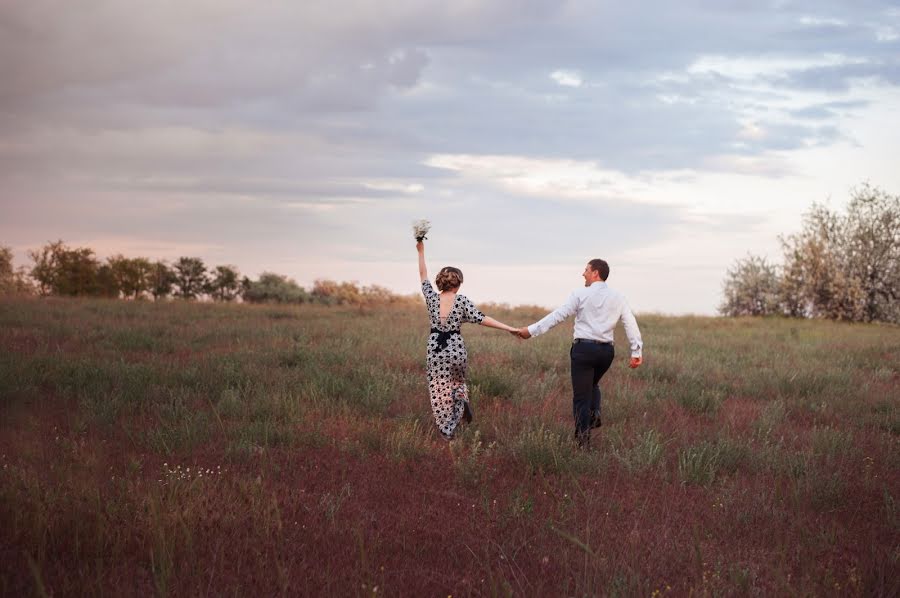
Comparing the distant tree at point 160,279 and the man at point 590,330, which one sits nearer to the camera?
the man at point 590,330

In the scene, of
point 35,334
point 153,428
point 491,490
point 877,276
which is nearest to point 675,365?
point 491,490

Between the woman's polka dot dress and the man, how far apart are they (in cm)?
74

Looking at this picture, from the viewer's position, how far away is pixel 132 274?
116 ft

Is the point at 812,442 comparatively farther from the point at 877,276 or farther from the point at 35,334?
the point at 877,276

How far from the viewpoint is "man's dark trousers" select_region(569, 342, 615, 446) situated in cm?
781

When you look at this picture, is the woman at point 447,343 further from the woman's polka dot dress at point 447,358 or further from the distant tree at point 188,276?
the distant tree at point 188,276

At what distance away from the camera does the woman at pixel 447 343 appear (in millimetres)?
7836

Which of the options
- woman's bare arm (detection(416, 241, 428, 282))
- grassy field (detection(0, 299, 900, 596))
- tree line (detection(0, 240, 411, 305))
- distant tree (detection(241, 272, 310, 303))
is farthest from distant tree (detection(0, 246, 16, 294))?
woman's bare arm (detection(416, 241, 428, 282))

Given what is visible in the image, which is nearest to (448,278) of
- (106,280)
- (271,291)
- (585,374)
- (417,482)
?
(585,374)

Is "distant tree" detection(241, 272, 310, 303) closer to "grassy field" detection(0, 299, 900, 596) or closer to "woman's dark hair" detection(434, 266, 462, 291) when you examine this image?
"grassy field" detection(0, 299, 900, 596)

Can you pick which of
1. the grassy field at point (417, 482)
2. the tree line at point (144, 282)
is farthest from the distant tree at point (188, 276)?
the grassy field at point (417, 482)

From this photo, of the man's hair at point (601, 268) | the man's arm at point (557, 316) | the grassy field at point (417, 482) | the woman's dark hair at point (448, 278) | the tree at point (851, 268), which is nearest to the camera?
the grassy field at point (417, 482)

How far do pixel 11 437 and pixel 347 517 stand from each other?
416cm

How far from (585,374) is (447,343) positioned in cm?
160
